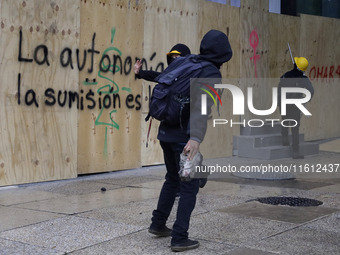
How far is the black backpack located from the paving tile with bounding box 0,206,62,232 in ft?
6.28

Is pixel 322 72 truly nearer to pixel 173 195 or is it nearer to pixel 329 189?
pixel 329 189

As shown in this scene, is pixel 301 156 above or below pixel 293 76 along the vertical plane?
below

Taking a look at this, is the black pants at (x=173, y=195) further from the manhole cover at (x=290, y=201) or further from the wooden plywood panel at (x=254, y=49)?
the wooden plywood panel at (x=254, y=49)

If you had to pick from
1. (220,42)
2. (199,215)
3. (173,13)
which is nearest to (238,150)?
(173,13)

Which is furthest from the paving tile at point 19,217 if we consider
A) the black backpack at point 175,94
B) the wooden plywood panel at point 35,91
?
the black backpack at point 175,94

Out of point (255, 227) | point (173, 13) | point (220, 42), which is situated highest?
point (173, 13)

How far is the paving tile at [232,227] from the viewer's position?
18.2 feet

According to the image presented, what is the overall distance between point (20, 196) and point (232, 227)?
2977 millimetres

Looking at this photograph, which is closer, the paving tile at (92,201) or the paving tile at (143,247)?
the paving tile at (143,247)

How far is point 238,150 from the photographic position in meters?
12.1

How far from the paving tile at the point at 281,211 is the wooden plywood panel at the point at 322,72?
292 inches

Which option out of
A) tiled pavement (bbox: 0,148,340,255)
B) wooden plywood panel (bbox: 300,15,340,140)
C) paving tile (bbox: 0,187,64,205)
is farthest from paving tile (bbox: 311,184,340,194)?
wooden plywood panel (bbox: 300,15,340,140)

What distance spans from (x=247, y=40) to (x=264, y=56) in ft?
2.32

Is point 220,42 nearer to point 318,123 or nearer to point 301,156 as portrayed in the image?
point 301,156
